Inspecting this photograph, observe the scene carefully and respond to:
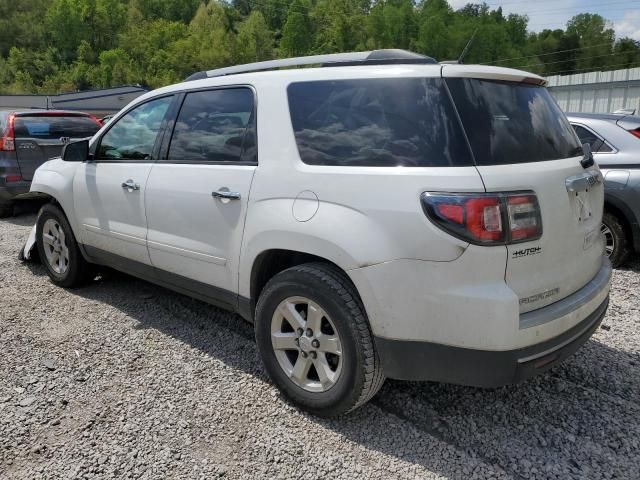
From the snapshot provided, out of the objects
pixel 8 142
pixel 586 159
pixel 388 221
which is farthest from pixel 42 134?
pixel 586 159

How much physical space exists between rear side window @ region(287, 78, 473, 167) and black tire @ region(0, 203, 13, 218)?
274 inches

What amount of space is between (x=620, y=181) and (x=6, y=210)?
8316 millimetres

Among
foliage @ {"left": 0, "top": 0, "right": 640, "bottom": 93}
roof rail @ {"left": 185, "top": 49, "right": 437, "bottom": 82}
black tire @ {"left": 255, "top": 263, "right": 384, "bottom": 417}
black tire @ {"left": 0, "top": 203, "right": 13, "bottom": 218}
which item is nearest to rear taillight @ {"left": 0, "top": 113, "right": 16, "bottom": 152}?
black tire @ {"left": 0, "top": 203, "right": 13, "bottom": 218}

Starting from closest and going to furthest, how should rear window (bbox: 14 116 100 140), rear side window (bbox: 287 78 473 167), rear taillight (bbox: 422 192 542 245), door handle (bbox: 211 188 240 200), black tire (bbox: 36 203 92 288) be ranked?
rear taillight (bbox: 422 192 542 245), rear side window (bbox: 287 78 473 167), door handle (bbox: 211 188 240 200), black tire (bbox: 36 203 92 288), rear window (bbox: 14 116 100 140)

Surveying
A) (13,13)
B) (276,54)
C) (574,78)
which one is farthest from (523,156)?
(13,13)

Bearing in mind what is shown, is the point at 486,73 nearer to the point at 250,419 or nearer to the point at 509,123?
the point at 509,123

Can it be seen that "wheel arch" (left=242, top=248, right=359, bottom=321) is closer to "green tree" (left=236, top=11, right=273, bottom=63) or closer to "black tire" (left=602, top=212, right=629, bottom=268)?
"black tire" (left=602, top=212, right=629, bottom=268)

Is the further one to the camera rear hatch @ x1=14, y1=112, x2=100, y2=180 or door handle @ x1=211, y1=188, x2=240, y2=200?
rear hatch @ x1=14, y1=112, x2=100, y2=180

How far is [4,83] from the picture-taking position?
86.4 metres

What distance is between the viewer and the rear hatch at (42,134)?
797 cm

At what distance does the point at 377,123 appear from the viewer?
2596 millimetres

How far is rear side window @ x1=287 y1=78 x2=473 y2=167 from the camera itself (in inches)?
94.6

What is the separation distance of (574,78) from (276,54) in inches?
2770

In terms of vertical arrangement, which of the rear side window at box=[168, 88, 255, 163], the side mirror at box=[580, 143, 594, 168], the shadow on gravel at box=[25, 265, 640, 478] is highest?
the rear side window at box=[168, 88, 255, 163]
